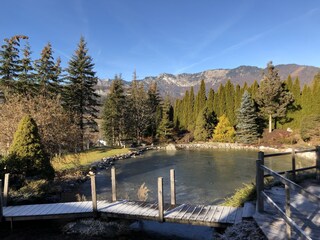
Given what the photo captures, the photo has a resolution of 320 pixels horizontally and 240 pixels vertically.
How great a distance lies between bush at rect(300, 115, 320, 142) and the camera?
74.0ft

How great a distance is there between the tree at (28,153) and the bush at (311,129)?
23.1 metres

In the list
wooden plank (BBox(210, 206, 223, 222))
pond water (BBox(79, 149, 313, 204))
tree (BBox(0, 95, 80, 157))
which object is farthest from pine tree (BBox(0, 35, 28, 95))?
wooden plank (BBox(210, 206, 223, 222))

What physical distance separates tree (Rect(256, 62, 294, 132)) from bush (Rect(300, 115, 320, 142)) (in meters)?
5.25

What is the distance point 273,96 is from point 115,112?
19.3 meters

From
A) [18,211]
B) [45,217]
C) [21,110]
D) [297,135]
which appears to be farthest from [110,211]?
[297,135]

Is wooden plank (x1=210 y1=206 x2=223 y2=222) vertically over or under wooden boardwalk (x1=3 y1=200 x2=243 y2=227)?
over

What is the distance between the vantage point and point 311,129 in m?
23.0

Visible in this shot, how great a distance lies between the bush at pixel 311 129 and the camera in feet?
74.0

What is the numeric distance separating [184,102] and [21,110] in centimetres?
3166

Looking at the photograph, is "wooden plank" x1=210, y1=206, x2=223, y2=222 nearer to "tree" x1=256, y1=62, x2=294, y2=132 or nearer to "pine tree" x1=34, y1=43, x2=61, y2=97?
"pine tree" x1=34, y1=43, x2=61, y2=97

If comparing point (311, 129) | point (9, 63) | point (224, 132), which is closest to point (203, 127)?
point (224, 132)

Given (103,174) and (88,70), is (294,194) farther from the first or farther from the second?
(88,70)

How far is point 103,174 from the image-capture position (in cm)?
1536

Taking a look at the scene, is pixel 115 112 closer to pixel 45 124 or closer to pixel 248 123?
pixel 248 123
